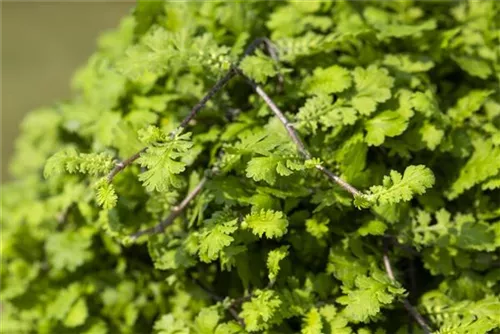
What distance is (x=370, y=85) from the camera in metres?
1.07

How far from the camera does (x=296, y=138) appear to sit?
986 millimetres

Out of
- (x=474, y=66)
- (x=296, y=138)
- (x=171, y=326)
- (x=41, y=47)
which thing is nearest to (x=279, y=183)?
(x=296, y=138)

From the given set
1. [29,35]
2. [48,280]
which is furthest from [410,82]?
[29,35]

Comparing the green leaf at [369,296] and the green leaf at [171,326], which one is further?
the green leaf at [171,326]

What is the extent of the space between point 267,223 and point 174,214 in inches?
7.8

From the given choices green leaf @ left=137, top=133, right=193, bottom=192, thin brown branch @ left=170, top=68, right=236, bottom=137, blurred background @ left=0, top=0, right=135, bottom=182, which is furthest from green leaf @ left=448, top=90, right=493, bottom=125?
blurred background @ left=0, top=0, right=135, bottom=182

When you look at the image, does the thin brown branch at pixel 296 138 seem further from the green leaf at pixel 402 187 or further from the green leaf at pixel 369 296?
the green leaf at pixel 369 296

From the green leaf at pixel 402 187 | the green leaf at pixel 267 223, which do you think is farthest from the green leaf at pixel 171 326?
the green leaf at pixel 402 187

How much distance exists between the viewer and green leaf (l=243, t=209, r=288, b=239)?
91cm

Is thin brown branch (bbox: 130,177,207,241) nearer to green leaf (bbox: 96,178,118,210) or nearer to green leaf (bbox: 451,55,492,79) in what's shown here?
green leaf (bbox: 96,178,118,210)

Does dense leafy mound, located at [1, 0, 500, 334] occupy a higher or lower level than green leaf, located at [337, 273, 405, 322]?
higher

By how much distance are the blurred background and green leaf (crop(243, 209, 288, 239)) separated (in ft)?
6.05

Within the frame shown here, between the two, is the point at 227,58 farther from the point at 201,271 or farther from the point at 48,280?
the point at 48,280

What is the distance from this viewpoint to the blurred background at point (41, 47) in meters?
2.66
